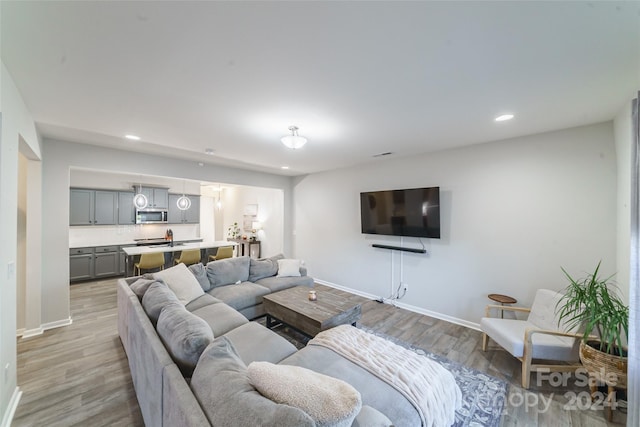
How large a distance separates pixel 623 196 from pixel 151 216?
877cm

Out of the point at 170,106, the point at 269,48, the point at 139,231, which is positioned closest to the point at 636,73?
the point at 269,48

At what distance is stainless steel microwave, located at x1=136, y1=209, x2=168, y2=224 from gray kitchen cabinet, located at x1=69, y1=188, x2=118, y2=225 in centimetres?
50

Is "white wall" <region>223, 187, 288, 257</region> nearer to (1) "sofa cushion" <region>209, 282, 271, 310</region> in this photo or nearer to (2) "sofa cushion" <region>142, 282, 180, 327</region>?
(1) "sofa cushion" <region>209, 282, 271, 310</region>

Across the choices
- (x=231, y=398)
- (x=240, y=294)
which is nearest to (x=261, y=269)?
(x=240, y=294)

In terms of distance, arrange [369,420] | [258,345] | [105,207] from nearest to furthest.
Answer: [369,420]
[258,345]
[105,207]

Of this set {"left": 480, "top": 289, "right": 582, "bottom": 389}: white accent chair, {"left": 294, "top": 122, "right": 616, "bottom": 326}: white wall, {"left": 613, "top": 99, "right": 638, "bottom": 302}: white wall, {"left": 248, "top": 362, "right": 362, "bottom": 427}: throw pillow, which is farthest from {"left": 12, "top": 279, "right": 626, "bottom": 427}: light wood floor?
{"left": 248, "top": 362, "right": 362, "bottom": 427}: throw pillow

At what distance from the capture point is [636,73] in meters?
1.68

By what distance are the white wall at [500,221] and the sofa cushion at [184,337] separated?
341 centimetres

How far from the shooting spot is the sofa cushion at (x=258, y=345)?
1.82 metres

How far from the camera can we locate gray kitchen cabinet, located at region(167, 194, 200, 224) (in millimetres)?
6820

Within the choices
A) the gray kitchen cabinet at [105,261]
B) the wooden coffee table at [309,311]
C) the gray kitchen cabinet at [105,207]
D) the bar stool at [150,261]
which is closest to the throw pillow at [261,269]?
the wooden coffee table at [309,311]

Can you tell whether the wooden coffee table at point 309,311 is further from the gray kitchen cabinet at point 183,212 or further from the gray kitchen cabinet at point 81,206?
the gray kitchen cabinet at point 81,206

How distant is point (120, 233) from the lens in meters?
6.14

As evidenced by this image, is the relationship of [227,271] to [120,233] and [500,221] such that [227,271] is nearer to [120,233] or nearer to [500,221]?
[500,221]
